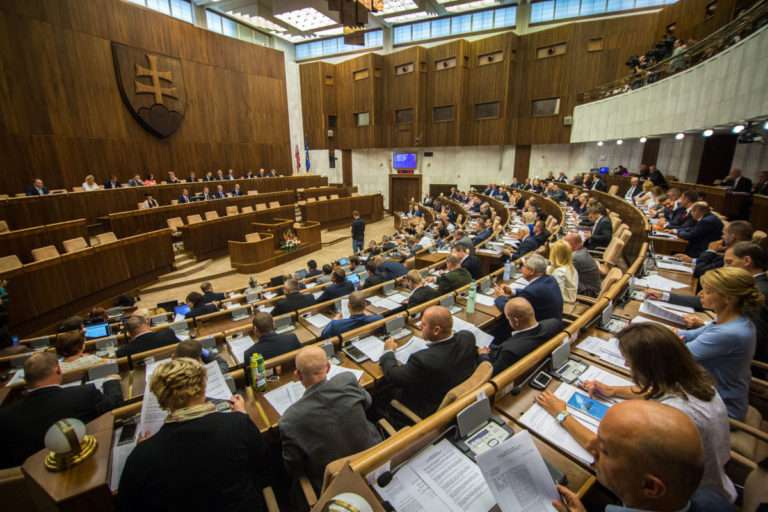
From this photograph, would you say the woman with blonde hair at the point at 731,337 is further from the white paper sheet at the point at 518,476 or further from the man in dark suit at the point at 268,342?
the man in dark suit at the point at 268,342

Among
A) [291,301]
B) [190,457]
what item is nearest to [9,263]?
[291,301]

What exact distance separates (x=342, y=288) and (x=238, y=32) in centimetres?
1880

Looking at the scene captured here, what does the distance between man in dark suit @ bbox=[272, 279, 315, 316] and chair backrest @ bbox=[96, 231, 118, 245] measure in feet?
18.3

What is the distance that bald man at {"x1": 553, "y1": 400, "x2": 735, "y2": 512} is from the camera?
36.2 inches

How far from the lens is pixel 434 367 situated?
7.14 ft

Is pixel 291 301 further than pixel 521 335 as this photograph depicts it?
Yes

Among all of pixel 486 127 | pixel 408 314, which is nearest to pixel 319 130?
pixel 486 127

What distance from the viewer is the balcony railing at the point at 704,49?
4777 millimetres

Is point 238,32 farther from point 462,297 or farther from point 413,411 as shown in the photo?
point 413,411

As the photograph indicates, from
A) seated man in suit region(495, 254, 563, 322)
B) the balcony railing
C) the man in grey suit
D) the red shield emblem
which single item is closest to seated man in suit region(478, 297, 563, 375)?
seated man in suit region(495, 254, 563, 322)

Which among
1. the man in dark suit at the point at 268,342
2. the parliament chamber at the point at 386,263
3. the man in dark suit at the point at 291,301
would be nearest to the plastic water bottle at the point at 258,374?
the parliament chamber at the point at 386,263

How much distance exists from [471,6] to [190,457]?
18792 millimetres

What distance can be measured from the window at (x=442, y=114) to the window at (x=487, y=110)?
1.17 meters

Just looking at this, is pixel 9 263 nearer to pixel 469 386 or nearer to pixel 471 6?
pixel 469 386
